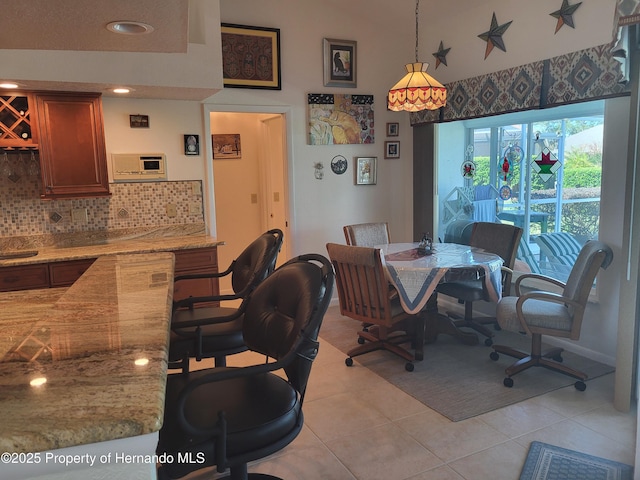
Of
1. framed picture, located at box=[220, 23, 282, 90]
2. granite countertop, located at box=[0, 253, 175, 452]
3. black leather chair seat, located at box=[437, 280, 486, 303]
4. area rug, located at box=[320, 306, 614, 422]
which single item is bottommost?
area rug, located at box=[320, 306, 614, 422]

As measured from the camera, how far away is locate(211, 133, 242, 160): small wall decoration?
5907 mm

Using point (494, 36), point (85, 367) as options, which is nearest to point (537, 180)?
point (494, 36)

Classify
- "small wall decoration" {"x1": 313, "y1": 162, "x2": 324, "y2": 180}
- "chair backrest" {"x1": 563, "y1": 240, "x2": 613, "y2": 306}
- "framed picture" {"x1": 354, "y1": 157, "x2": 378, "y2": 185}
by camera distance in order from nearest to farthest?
1. "chair backrest" {"x1": 563, "y1": 240, "x2": 613, "y2": 306}
2. "small wall decoration" {"x1": 313, "y1": 162, "x2": 324, "y2": 180}
3. "framed picture" {"x1": 354, "y1": 157, "x2": 378, "y2": 185}

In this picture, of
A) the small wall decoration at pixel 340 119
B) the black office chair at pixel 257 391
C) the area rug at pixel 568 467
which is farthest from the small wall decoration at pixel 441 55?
the area rug at pixel 568 467

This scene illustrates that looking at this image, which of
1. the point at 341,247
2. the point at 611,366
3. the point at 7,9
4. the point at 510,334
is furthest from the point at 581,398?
the point at 7,9

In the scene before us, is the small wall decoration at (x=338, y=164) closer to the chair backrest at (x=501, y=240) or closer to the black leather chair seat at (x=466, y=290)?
the chair backrest at (x=501, y=240)

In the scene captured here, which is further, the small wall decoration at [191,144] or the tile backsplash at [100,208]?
the small wall decoration at [191,144]

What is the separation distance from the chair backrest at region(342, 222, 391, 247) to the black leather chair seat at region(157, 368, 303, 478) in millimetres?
2931

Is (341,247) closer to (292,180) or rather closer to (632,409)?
(292,180)

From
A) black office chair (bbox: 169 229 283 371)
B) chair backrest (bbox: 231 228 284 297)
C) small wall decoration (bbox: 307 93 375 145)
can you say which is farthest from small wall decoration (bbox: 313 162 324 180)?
black office chair (bbox: 169 229 283 371)

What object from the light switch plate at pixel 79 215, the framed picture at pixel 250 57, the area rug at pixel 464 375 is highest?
the framed picture at pixel 250 57

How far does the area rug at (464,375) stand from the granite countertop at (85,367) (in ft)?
6.79

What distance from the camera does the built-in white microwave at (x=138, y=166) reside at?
4.24m

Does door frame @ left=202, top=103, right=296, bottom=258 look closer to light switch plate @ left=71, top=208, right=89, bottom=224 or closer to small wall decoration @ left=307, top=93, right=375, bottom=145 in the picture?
small wall decoration @ left=307, top=93, right=375, bottom=145
